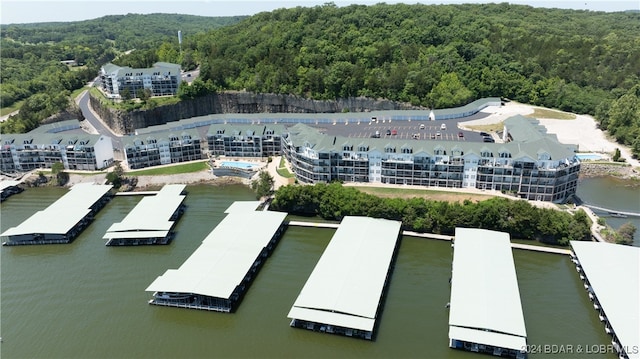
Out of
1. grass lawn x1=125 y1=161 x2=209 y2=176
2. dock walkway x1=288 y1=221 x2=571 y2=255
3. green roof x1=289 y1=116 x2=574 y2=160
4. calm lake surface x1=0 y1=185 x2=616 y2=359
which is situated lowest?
calm lake surface x1=0 y1=185 x2=616 y2=359

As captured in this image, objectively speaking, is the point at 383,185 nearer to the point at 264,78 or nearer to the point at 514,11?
the point at 264,78

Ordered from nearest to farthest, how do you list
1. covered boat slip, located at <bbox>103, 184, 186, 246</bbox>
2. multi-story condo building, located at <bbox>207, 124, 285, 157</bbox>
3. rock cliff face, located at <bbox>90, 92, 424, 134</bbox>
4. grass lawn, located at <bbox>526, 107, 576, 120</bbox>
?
covered boat slip, located at <bbox>103, 184, 186, 246</bbox> → multi-story condo building, located at <bbox>207, 124, 285, 157</bbox> → grass lawn, located at <bbox>526, 107, 576, 120</bbox> → rock cliff face, located at <bbox>90, 92, 424, 134</bbox>

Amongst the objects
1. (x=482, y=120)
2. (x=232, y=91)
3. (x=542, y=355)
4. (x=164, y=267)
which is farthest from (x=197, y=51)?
(x=542, y=355)

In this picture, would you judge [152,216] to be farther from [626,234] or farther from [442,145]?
[626,234]

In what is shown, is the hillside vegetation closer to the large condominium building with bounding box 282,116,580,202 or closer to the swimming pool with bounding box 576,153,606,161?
the swimming pool with bounding box 576,153,606,161

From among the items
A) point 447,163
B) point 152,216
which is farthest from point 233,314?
point 447,163

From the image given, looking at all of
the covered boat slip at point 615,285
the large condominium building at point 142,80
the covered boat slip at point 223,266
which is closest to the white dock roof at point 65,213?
the covered boat slip at point 223,266

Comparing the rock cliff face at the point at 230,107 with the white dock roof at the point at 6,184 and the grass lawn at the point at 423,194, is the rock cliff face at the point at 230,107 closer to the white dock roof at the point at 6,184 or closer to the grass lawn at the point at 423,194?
the white dock roof at the point at 6,184

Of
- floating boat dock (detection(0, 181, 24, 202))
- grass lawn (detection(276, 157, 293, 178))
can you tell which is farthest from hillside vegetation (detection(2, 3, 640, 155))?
floating boat dock (detection(0, 181, 24, 202))
